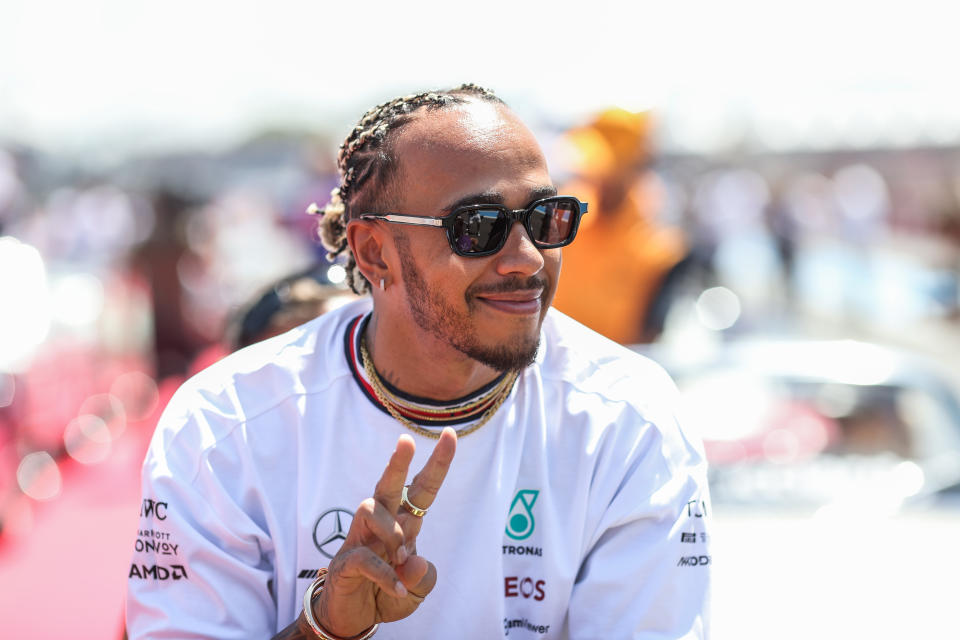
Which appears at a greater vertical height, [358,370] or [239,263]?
[358,370]

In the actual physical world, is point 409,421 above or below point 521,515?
above

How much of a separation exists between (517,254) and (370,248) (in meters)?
0.38

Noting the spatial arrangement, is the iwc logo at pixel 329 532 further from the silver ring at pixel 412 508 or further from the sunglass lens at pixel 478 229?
the sunglass lens at pixel 478 229

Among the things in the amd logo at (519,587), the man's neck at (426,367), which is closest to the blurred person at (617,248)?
the man's neck at (426,367)

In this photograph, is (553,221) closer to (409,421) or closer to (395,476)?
(409,421)

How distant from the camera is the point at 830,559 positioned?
3127 millimetres

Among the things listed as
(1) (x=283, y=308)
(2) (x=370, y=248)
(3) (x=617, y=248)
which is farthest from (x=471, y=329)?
(3) (x=617, y=248)

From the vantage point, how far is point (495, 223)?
2.03 metres

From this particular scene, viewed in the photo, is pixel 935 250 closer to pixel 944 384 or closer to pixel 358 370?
Answer: pixel 944 384

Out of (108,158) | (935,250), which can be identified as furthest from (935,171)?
(108,158)

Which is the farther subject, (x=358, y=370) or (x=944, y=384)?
(x=944, y=384)

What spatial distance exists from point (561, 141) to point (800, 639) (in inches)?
141

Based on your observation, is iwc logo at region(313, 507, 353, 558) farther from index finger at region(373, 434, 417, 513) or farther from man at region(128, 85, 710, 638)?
index finger at region(373, 434, 417, 513)

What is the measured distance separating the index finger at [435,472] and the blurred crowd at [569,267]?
1219 mm
